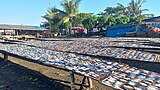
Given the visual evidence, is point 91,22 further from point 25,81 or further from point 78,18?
point 25,81

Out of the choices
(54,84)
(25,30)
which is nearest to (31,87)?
(54,84)

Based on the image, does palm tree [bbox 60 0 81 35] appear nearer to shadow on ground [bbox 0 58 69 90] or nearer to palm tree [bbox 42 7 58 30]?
palm tree [bbox 42 7 58 30]

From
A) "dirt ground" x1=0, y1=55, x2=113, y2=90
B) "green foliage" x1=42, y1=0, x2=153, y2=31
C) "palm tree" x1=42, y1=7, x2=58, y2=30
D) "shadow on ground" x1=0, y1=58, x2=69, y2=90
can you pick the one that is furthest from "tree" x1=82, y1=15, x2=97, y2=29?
"shadow on ground" x1=0, y1=58, x2=69, y2=90

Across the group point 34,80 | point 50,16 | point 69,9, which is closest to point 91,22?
point 69,9

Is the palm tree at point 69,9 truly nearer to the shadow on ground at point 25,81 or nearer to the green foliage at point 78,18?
the green foliage at point 78,18

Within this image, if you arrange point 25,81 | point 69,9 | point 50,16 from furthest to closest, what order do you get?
point 50,16 → point 69,9 → point 25,81

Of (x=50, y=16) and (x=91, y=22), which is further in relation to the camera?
(x=50, y=16)

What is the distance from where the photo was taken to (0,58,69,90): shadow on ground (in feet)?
21.3

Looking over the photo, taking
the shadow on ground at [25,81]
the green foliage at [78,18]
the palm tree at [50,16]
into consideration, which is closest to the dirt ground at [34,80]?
the shadow on ground at [25,81]

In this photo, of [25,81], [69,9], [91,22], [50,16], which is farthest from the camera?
[50,16]

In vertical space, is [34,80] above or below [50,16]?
below

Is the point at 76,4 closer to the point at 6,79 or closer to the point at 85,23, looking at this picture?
the point at 85,23

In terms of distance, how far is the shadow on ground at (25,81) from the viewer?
649 centimetres

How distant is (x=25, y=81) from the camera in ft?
24.1
